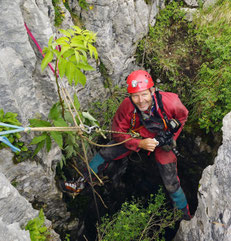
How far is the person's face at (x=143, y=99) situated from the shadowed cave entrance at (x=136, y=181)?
134 centimetres

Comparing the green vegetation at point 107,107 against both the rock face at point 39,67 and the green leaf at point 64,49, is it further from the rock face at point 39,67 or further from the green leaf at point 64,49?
the green leaf at point 64,49

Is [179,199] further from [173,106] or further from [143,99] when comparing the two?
[143,99]

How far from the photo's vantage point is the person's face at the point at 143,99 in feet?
12.2

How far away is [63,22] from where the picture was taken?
3.88m

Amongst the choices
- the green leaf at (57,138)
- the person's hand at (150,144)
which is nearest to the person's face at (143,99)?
the person's hand at (150,144)

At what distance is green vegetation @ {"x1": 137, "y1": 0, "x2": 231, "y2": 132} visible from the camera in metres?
4.54

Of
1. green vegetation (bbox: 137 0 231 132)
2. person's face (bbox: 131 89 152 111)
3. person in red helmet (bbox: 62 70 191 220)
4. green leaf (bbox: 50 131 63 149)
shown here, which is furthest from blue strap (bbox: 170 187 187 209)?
green leaf (bbox: 50 131 63 149)

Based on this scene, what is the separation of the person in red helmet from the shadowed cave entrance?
59cm

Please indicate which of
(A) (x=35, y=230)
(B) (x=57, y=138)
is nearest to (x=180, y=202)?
(A) (x=35, y=230)

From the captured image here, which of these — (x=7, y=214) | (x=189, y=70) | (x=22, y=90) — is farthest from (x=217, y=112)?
(x=7, y=214)

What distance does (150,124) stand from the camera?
4160 millimetres

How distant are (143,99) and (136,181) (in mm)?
3060

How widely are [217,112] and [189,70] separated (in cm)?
145

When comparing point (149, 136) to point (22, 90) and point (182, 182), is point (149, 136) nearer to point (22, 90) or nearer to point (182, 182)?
point (182, 182)
